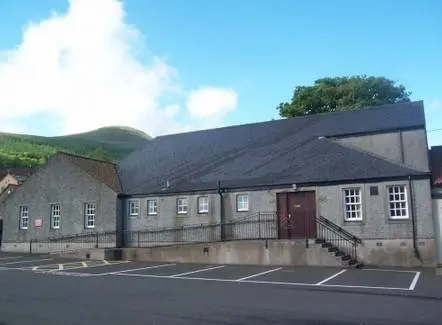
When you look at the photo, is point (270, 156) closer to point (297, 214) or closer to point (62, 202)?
point (297, 214)

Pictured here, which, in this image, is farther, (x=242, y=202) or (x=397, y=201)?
(x=242, y=202)

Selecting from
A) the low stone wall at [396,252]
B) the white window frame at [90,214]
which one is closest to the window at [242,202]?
the low stone wall at [396,252]

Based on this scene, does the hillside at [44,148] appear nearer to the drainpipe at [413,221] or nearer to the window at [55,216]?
the window at [55,216]

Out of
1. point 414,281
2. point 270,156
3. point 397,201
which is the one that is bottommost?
point 414,281

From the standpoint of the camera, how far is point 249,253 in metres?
22.2

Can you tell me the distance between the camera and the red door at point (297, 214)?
2331 centimetres

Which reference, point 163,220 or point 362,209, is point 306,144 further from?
point 163,220

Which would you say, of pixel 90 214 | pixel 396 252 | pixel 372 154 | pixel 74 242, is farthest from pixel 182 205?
pixel 396 252

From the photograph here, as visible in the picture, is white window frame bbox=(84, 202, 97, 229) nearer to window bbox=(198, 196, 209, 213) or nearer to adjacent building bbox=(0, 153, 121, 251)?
adjacent building bbox=(0, 153, 121, 251)

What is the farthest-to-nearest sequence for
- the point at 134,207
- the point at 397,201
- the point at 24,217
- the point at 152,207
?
1. the point at 24,217
2. the point at 134,207
3. the point at 152,207
4. the point at 397,201

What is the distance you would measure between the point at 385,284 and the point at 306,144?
13012 mm

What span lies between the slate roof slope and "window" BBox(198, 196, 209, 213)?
232 inches

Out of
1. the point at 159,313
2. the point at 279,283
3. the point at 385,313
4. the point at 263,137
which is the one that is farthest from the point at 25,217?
the point at 385,313

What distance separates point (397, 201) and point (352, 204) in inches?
81.5
